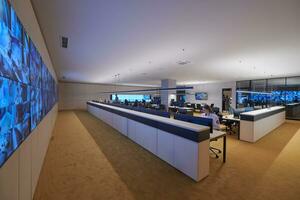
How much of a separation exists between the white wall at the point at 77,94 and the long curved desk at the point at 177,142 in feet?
39.8

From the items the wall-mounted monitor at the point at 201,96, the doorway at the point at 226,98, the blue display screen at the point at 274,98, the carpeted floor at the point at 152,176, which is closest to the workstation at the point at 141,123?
the carpeted floor at the point at 152,176

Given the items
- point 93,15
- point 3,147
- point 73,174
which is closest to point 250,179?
point 73,174

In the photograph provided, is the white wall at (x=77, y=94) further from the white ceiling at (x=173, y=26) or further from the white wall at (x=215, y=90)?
the white ceiling at (x=173, y=26)

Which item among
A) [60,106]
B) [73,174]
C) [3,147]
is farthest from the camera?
[60,106]

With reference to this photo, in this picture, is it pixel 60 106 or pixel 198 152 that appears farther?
pixel 60 106

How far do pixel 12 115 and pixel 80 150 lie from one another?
118 inches

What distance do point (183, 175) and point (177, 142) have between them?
1.98ft

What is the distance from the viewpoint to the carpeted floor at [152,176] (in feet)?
7.04

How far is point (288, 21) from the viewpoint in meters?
2.69

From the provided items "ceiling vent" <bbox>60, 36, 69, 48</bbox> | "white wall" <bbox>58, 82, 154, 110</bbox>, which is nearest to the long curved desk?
"ceiling vent" <bbox>60, 36, 69, 48</bbox>

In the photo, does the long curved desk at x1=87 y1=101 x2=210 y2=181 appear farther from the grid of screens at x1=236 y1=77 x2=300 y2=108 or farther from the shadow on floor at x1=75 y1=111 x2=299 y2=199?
the grid of screens at x1=236 y1=77 x2=300 y2=108

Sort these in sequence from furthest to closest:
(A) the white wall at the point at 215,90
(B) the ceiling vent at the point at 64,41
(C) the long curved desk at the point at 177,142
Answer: (A) the white wall at the point at 215,90
(B) the ceiling vent at the point at 64,41
(C) the long curved desk at the point at 177,142

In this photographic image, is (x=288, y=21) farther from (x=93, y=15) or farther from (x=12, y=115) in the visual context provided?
(x=12, y=115)

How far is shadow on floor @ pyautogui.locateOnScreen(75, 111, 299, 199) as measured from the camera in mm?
2174
